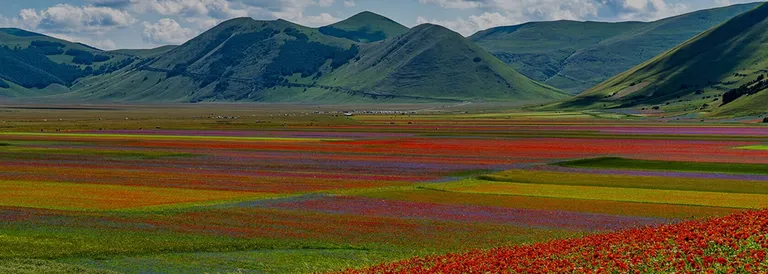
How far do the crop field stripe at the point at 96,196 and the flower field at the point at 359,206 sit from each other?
0.14 meters

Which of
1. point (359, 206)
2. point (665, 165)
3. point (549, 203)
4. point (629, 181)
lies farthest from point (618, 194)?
point (665, 165)

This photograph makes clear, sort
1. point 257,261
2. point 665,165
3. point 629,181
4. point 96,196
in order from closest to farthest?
1. point 257,261
2. point 96,196
3. point 629,181
4. point 665,165

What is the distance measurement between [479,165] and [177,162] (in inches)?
1075

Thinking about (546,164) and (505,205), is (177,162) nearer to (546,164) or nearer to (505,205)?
(546,164)

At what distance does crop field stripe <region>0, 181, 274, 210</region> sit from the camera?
152 ft

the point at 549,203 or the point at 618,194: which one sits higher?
the point at 549,203

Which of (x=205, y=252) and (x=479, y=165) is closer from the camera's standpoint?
(x=205, y=252)

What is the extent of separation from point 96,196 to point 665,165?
4784 cm

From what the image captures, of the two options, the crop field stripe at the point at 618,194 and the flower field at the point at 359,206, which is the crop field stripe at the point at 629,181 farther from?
the crop field stripe at the point at 618,194

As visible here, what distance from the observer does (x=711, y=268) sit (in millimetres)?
20406

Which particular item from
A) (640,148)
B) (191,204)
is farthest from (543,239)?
(640,148)

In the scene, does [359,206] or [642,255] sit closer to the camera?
[642,255]

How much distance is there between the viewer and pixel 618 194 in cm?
5316

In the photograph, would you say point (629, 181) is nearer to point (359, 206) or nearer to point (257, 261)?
point (359, 206)
